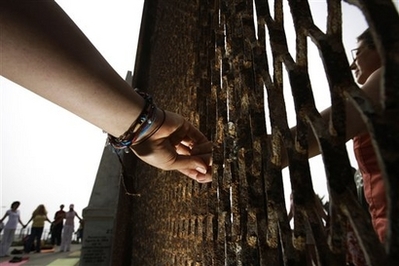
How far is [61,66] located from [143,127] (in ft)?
1.53

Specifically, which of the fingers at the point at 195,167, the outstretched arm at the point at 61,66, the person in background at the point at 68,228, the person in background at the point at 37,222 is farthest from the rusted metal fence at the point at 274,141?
the person in background at the point at 68,228

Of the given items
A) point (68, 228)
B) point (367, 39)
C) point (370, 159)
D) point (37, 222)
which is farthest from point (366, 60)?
point (68, 228)

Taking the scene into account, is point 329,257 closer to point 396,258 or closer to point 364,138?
point 396,258

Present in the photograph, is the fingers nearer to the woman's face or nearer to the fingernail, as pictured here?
the fingernail

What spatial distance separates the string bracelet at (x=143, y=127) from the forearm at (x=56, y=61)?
0.60 feet

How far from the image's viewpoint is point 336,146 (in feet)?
1.41

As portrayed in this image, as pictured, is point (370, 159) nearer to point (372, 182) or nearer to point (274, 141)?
point (372, 182)

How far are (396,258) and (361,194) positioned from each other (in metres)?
2.36

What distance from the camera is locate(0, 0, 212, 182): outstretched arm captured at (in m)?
0.59

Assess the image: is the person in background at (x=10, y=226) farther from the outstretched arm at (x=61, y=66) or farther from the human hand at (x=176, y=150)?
the outstretched arm at (x=61, y=66)

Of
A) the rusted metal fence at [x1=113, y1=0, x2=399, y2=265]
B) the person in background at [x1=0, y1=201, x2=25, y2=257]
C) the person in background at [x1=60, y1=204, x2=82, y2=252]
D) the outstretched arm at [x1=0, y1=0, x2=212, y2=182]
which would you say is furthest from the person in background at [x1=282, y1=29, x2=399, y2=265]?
the person in background at [x1=60, y1=204, x2=82, y2=252]

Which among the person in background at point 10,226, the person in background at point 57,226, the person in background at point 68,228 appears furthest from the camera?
the person in background at point 57,226

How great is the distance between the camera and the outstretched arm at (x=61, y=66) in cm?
59

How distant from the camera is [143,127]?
43.6 inches
